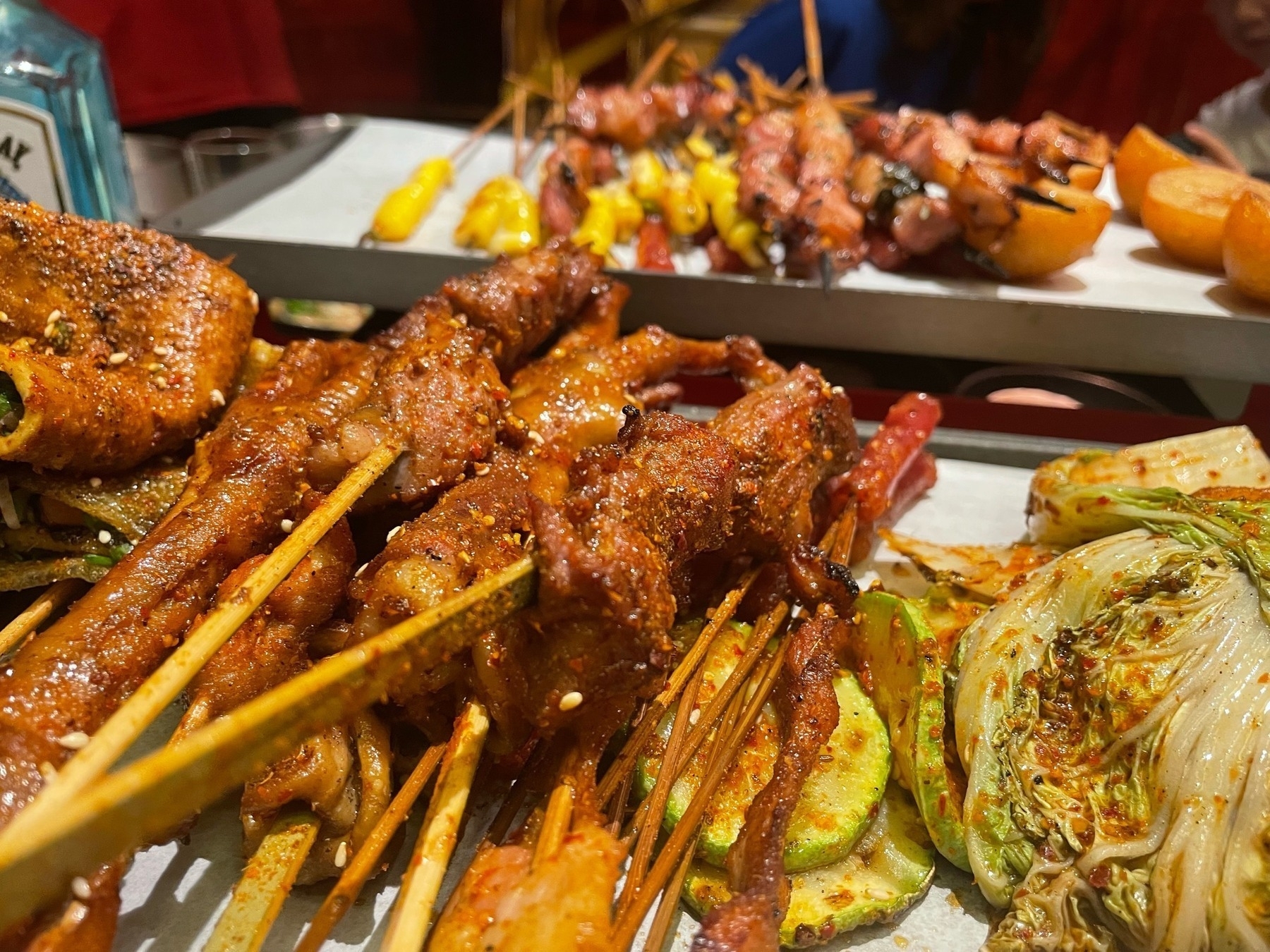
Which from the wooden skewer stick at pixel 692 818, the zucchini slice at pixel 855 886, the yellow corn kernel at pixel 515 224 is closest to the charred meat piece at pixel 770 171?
the yellow corn kernel at pixel 515 224

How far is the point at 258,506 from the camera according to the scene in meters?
2.25

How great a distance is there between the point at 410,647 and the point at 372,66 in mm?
8251

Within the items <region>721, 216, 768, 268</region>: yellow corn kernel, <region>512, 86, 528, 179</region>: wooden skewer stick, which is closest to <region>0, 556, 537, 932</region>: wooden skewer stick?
<region>721, 216, 768, 268</region>: yellow corn kernel

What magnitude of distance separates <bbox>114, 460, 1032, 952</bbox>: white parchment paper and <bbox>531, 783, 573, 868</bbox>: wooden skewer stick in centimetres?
50

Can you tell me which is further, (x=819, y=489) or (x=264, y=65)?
(x=264, y=65)

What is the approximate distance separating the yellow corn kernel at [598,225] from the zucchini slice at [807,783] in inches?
114

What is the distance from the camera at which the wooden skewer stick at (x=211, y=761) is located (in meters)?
1.21

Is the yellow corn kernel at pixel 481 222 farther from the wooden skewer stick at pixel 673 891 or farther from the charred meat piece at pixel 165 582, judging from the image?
the wooden skewer stick at pixel 673 891

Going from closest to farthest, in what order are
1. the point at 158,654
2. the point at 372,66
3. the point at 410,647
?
the point at 410,647 < the point at 158,654 < the point at 372,66

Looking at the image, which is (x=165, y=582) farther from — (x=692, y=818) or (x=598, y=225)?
(x=598, y=225)

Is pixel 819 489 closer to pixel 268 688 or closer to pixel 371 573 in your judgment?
pixel 371 573

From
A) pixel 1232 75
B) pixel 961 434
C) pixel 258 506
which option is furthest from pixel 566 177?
pixel 1232 75

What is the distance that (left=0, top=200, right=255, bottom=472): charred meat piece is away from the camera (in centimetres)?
241

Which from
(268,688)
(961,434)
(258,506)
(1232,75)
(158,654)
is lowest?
(961,434)
